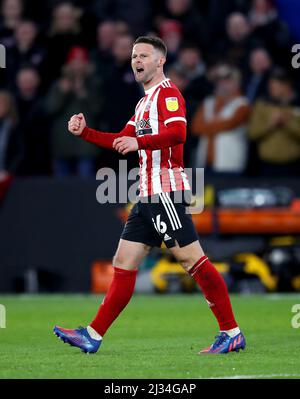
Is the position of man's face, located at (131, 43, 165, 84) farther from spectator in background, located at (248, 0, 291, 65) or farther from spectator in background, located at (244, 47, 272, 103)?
spectator in background, located at (248, 0, 291, 65)

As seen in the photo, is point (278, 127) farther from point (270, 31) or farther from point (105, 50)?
point (105, 50)

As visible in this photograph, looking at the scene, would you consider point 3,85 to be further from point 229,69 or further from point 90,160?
point 229,69

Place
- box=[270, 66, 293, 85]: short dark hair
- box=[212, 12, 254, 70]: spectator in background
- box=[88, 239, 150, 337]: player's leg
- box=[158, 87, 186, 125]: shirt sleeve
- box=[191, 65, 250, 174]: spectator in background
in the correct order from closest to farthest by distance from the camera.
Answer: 1. box=[158, 87, 186, 125]: shirt sleeve
2. box=[88, 239, 150, 337]: player's leg
3. box=[270, 66, 293, 85]: short dark hair
4. box=[191, 65, 250, 174]: spectator in background
5. box=[212, 12, 254, 70]: spectator in background

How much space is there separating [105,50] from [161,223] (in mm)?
8807

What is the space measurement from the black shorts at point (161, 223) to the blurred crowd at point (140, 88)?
690 centimetres

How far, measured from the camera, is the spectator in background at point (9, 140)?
16.0m

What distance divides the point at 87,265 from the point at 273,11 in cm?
444

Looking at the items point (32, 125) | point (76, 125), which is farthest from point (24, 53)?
point (76, 125)

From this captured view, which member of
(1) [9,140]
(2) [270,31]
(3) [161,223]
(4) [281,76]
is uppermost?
(2) [270,31]

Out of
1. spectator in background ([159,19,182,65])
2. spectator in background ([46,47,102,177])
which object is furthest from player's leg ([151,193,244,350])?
spectator in background ([159,19,182,65])

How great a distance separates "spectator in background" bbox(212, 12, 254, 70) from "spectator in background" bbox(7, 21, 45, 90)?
259 cm

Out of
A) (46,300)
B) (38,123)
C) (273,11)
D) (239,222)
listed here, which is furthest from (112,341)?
(273,11)

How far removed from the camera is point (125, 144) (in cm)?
768

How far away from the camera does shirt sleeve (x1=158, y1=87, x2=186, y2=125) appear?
800cm
